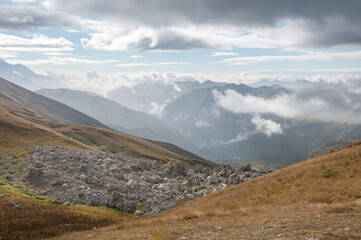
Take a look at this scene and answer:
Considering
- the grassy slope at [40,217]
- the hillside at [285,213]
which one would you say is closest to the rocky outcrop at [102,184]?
the grassy slope at [40,217]

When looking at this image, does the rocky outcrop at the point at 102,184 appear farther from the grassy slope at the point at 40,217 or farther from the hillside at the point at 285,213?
the hillside at the point at 285,213

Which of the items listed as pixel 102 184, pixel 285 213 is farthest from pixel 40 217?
pixel 285 213

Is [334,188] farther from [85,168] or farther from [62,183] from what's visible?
[85,168]

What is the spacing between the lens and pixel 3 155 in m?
54.5

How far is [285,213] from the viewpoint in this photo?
21141mm

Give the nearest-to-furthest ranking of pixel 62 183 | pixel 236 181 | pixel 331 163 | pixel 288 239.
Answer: pixel 288 239 < pixel 331 163 < pixel 62 183 < pixel 236 181

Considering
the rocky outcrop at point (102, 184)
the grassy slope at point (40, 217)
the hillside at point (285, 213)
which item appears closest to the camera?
the hillside at point (285, 213)

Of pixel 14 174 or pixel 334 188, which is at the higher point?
pixel 334 188

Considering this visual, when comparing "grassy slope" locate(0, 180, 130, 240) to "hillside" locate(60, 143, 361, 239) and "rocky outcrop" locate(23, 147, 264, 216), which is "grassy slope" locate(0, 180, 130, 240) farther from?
"hillside" locate(60, 143, 361, 239)

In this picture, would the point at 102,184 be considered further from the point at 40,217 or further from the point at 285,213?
the point at 285,213

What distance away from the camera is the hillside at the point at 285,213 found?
1571 cm

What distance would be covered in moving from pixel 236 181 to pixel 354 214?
37.3 metres

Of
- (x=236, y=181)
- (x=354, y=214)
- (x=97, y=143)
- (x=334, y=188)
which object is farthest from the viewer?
(x=97, y=143)

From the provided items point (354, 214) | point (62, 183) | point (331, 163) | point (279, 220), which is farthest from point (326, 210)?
point (62, 183)
